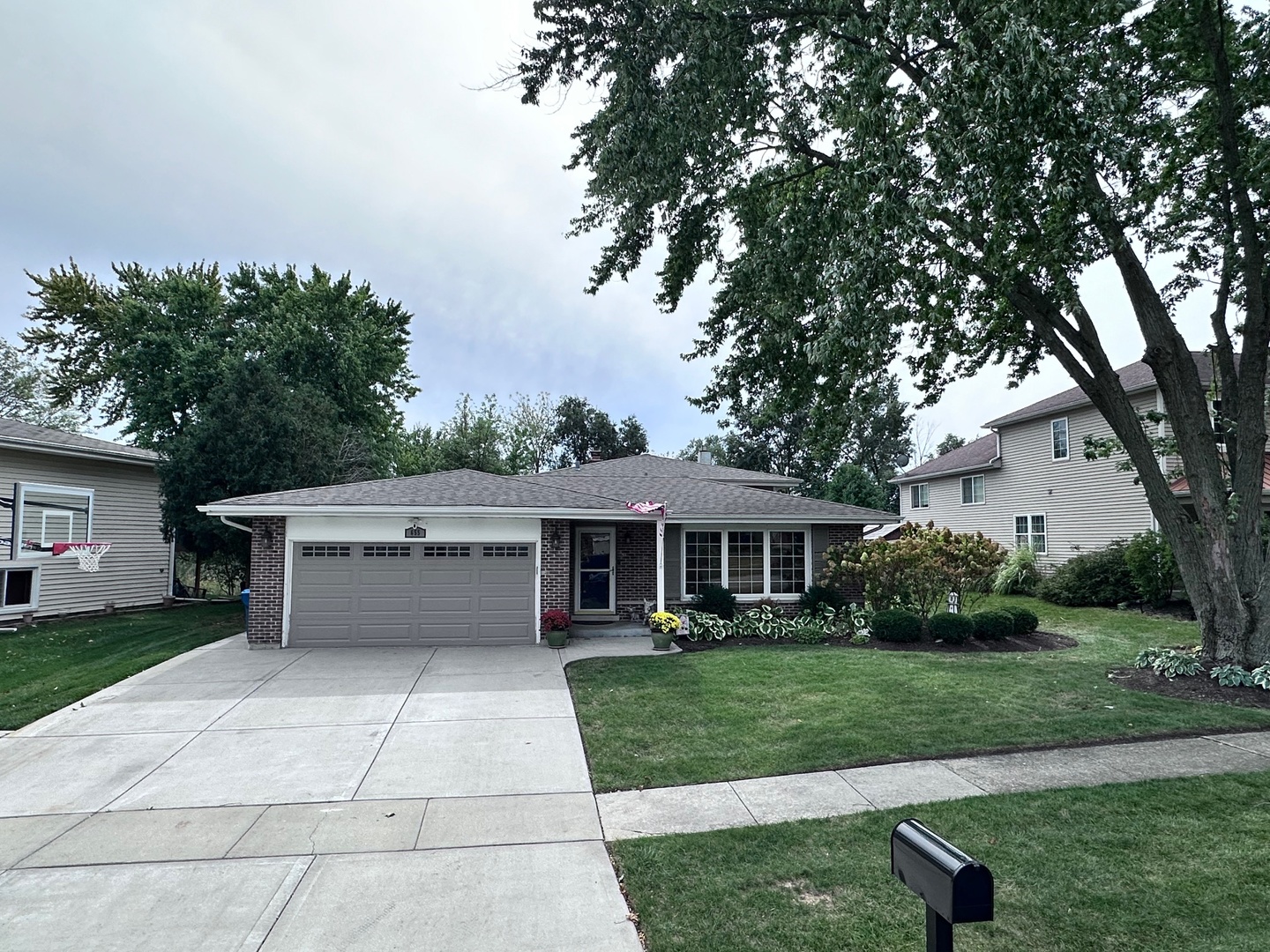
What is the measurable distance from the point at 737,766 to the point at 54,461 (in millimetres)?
17530

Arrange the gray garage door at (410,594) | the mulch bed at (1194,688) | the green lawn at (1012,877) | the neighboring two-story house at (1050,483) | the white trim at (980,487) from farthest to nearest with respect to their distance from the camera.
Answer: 1. the white trim at (980,487)
2. the neighboring two-story house at (1050,483)
3. the gray garage door at (410,594)
4. the mulch bed at (1194,688)
5. the green lawn at (1012,877)

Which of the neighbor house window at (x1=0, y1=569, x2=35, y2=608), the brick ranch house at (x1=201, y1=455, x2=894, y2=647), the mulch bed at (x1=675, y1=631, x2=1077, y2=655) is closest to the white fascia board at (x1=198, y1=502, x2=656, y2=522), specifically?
the brick ranch house at (x1=201, y1=455, x2=894, y2=647)

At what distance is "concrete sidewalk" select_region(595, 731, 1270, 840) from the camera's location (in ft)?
16.9

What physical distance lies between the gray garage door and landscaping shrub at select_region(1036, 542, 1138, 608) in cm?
1484

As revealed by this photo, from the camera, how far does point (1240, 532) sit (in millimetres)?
9383

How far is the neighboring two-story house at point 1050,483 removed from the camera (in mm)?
18703

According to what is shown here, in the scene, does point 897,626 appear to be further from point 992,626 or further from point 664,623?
point 664,623

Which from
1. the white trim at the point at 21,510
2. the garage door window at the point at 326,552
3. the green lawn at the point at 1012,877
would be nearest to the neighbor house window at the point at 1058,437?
the green lawn at the point at 1012,877

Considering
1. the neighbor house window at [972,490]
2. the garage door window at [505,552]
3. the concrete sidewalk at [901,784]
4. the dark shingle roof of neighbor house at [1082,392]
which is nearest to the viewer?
the concrete sidewalk at [901,784]

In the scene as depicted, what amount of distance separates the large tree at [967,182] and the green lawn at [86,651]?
958cm

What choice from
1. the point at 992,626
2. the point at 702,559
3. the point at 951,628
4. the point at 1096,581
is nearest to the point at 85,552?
the point at 702,559

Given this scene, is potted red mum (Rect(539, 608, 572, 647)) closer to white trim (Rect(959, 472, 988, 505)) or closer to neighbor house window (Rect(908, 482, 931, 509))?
white trim (Rect(959, 472, 988, 505))

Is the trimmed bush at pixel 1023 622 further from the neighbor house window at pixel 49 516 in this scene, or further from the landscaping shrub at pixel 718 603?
the neighbor house window at pixel 49 516

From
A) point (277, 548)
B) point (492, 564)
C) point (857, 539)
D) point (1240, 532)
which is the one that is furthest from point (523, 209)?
point (1240, 532)
